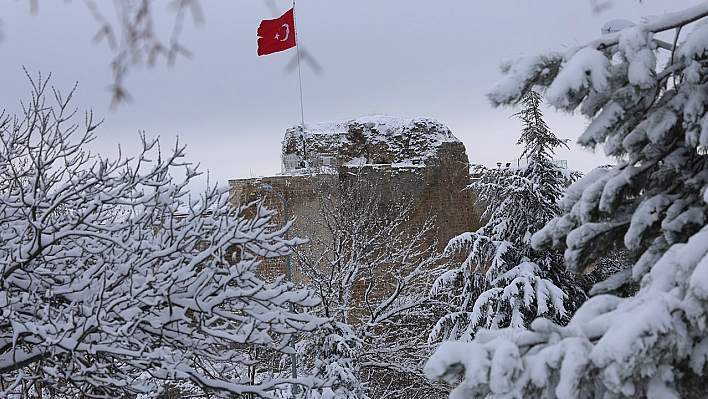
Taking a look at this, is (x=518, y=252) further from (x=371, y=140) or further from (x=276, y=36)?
(x=371, y=140)

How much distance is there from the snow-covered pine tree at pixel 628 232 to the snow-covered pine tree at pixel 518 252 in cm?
716

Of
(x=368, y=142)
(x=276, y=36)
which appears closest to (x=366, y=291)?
(x=276, y=36)

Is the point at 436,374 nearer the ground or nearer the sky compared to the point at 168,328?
nearer the sky

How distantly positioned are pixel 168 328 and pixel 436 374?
5145mm

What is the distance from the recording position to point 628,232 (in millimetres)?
2977

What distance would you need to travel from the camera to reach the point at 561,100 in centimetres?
267

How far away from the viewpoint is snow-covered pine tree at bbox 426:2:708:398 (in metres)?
2.10

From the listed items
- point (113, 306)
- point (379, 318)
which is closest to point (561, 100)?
point (113, 306)

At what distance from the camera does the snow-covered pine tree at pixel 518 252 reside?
10516mm

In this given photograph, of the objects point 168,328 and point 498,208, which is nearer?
point 168,328

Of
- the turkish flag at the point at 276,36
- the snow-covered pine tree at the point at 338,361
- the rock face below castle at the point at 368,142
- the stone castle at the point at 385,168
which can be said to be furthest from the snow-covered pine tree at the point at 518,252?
the rock face below castle at the point at 368,142

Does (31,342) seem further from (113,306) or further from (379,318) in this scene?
(379,318)

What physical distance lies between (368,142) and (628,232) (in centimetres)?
2005

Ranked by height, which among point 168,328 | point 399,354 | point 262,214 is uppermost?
point 262,214
